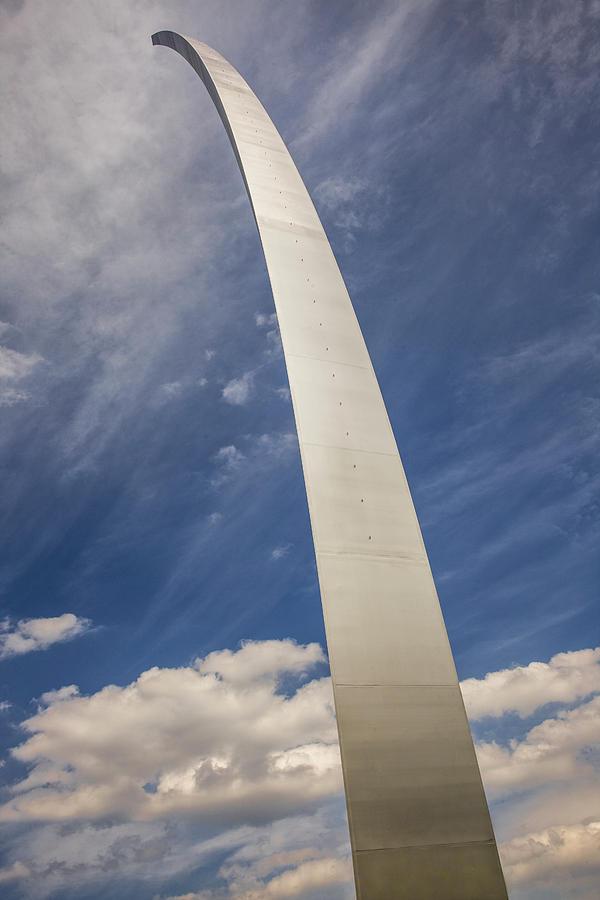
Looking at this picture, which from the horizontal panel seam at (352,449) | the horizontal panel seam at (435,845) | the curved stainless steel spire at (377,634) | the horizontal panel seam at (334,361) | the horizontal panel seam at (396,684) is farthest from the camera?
the horizontal panel seam at (334,361)

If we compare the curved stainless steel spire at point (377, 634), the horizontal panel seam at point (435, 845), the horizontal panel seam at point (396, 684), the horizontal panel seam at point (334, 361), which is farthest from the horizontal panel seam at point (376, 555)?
the horizontal panel seam at point (334, 361)

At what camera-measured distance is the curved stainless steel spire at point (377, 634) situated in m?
9.20

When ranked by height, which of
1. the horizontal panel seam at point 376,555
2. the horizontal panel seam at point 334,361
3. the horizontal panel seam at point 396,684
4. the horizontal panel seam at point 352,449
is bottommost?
the horizontal panel seam at point 396,684

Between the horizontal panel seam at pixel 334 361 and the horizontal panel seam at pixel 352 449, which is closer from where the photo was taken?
the horizontal panel seam at pixel 352 449

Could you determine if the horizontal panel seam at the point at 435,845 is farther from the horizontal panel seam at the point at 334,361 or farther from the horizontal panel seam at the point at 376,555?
the horizontal panel seam at the point at 334,361

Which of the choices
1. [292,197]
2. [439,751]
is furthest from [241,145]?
[439,751]

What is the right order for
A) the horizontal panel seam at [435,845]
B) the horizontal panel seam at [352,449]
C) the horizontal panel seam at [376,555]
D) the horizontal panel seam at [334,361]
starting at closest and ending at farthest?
the horizontal panel seam at [435,845] → the horizontal panel seam at [376,555] → the horizontal panel seam at [352,449] → the horizontal panel seam at [334,361]

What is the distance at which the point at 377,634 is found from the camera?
35.6 ft

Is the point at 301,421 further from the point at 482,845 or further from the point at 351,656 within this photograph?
the point at 482,845

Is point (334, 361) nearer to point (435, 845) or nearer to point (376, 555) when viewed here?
point (376, 555)

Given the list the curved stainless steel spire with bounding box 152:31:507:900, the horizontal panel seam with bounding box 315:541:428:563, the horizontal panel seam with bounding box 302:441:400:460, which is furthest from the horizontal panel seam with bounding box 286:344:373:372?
the horizontal panel seam with bounding box 315:541:428:563

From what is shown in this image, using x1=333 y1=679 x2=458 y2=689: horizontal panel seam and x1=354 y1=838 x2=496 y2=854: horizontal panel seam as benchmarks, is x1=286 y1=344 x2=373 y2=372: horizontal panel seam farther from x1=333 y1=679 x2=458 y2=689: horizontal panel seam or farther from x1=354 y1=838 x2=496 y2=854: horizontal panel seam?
x1=354 y1=838 x2=496 y2=854: horizontal panel seam

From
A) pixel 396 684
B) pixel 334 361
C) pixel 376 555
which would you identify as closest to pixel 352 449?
pixel 376 555

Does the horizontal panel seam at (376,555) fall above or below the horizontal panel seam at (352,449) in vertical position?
below
